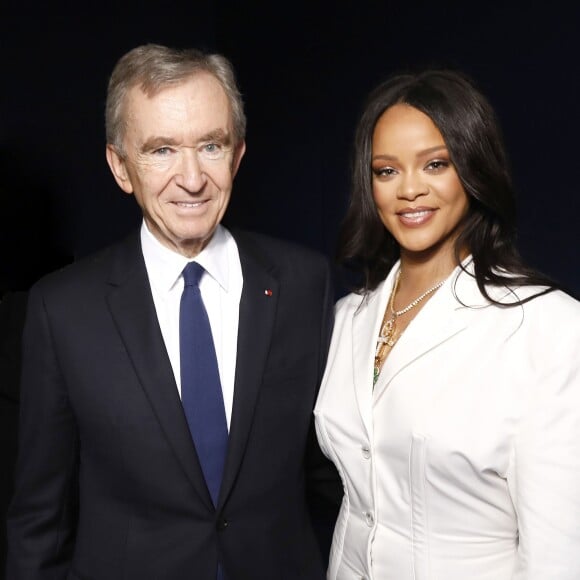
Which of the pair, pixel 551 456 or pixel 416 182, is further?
pixel 416 182

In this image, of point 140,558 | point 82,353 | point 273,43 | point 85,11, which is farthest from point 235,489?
point 273,43

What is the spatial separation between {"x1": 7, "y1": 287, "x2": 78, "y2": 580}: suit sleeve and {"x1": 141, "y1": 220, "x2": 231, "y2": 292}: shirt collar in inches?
9.4

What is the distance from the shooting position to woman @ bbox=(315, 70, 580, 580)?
4.97ft

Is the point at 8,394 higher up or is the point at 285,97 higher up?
the point at 285,97

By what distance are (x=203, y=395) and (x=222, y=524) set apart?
263 mm

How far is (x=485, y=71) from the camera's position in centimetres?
276

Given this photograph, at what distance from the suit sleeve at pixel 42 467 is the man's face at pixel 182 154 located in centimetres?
33

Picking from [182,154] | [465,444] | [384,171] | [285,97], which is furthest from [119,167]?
[285,97]

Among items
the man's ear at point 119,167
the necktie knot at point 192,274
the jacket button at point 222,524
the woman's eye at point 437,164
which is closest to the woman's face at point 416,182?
the woman's eye at point 437,164

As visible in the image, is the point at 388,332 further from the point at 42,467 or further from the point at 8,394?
the point at 8,394

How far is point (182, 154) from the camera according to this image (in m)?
1.68

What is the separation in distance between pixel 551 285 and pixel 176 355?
0.76m

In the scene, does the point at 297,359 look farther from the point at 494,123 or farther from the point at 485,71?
the point at 485,71

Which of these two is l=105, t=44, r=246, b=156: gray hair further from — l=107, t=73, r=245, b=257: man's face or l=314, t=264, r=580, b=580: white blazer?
l=314, t=264, r=580, b=580: white blazer
